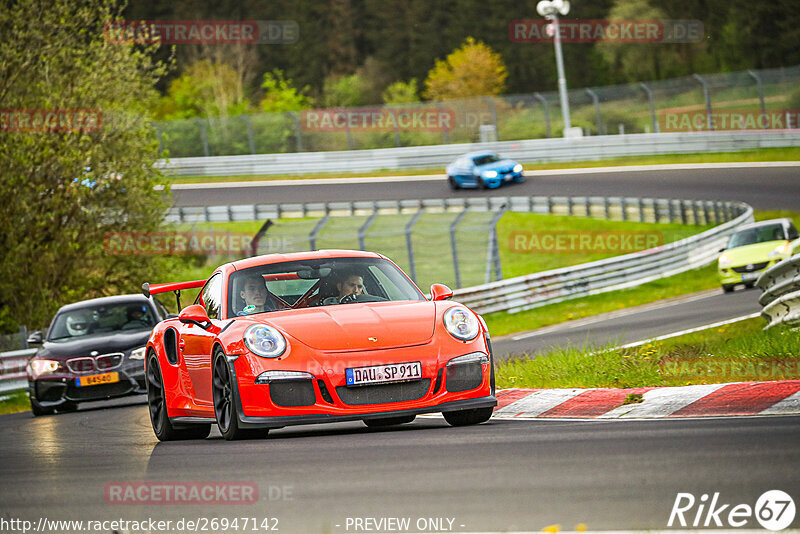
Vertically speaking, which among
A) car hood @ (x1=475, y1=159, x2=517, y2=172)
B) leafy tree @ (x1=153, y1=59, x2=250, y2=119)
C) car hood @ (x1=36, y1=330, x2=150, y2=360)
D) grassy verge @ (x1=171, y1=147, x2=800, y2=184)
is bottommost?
grassy verge @ (x1=171, y1=147, x2=800, y2=184)

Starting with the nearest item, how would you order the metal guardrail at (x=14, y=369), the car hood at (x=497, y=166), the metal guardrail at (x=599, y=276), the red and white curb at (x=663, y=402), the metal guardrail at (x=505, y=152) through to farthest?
1. the red and white curb at (x=663, y=402)
2. the metal guardrail at (x=14, y=369)
3. the metal guardrail at (x=599, y=276)
4. the car hood at (x=497, y=166)
5. the metal guardrail at (x=505, y=152)

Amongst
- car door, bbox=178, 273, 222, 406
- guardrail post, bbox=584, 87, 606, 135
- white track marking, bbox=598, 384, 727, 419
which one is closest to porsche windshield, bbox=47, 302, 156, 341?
car door, bbox=178, 273, 222, 406

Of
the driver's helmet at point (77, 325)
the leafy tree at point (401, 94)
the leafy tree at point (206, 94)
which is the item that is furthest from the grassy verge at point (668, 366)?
the leafy tree at point (401, 94)

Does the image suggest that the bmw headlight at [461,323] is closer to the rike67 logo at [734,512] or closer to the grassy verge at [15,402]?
the rike67 logo at [734,512]

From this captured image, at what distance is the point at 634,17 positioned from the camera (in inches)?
3428

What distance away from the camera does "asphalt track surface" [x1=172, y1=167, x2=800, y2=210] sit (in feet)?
129

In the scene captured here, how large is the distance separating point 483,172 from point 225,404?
36401mm

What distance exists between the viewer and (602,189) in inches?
1679

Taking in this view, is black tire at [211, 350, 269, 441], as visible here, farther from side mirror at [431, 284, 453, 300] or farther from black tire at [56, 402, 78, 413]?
black tire at [56, 402, 78, 413]

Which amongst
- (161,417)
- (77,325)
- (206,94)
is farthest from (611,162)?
(161,417)

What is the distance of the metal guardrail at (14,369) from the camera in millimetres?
20469

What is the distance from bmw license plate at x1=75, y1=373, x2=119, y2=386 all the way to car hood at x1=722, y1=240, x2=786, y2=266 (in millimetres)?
14294

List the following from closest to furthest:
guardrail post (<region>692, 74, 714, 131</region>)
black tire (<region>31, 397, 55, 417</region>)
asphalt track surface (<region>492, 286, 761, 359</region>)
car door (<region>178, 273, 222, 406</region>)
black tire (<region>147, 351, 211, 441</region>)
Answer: car door (<region>178, 273, 222, 406</region>) < black tire (<region>147, 351, 211, 441</region>) < black tire (<region>31, 397, 55, 417</region>) < asphalt track surface (<region>492, 286, 761, 359</region>) < guardrail post (<region>692, 74, 714, 131</region>)

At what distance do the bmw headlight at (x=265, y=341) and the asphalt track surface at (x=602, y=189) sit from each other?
3033 cm
